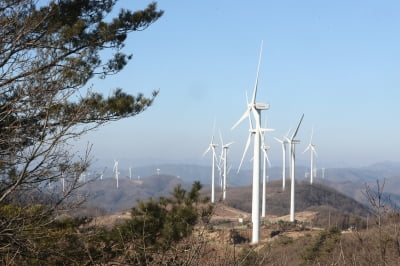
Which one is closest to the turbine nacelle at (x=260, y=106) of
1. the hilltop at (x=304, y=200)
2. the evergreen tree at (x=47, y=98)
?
the evergreen tree at (x=47, y=98)

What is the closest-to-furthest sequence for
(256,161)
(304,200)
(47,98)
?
(47,98)
(256,161)
(304,200)

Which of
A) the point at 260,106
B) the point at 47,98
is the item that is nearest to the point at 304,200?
the point at 260,106

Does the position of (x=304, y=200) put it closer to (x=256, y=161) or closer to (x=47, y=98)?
(x=256, y=161)

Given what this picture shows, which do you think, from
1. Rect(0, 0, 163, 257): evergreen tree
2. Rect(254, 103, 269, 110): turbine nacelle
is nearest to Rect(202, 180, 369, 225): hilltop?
Rect(254, 103, 269, 110): turbine nacelle

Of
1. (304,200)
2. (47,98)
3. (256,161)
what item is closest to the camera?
(47,98)

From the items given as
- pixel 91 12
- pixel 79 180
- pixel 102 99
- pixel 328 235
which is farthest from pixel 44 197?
pixel 328 235

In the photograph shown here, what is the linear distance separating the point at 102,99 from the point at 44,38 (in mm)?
2016

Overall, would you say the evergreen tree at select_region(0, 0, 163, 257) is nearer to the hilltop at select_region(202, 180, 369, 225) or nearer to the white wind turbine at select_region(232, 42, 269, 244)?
the white wind turbine at select_region(232, 42, 269, 244)

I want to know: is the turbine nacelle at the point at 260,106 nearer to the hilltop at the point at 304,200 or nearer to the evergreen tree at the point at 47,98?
the evergreen tree at the point at 47,98

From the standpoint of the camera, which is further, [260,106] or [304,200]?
[304,200]

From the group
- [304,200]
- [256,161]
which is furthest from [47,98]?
[304,200]

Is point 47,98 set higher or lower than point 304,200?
higher

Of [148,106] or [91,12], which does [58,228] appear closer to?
[148,106]

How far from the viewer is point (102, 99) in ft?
45.2
